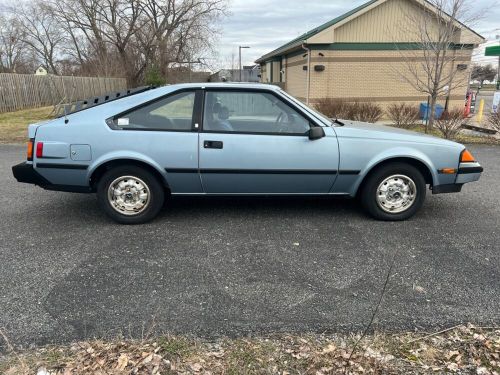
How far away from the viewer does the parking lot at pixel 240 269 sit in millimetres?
2844

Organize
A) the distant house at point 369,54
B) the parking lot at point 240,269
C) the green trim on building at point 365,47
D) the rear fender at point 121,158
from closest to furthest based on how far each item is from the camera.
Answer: the parking lot at point 240,269, the rear fender at point 121,158, the distant house at point 369,54, the green trim on building at point 365,47

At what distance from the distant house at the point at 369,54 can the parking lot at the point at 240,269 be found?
1393 centimetres

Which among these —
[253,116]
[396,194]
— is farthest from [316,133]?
[396,194]

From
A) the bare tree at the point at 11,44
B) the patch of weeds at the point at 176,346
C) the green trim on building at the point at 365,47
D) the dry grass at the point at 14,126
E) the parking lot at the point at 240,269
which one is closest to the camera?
the patch of weeds at the point at 176,346

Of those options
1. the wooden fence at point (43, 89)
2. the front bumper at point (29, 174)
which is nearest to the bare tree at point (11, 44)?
the wooden fence at point (43, 89)

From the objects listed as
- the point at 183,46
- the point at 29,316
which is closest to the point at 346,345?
the point at 29,316

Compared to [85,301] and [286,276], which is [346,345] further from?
[85,301]

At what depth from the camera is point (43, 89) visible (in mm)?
23391

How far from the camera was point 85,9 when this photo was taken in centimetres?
3338

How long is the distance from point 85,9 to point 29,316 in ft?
118

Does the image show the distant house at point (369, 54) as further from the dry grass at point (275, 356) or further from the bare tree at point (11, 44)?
the bare tree at point (11, 44)

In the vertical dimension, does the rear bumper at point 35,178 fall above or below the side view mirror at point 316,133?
below

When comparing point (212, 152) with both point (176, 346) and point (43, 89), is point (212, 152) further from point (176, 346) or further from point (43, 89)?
point (43, 89)

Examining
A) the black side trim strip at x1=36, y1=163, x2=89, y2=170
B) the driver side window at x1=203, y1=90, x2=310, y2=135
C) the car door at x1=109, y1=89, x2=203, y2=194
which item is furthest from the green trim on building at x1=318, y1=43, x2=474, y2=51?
the black side trim strip at x1=36, y1=163, x2=89, y2=170
